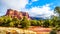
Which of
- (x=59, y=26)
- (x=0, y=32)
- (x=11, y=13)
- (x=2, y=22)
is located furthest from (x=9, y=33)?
(x=11, y=13)

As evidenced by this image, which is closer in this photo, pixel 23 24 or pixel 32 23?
pixel 23 24

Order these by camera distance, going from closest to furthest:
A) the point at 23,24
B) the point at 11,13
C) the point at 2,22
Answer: the point at 23,24, the point at 2,22, the point at 11,13

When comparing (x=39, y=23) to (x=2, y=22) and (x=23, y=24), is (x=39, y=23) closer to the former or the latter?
(x=23, y=24)

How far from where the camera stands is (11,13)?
3325cm

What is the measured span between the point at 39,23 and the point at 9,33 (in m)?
8.67

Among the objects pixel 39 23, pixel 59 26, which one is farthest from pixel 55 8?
pixel 39 23

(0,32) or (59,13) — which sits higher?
(59,13)

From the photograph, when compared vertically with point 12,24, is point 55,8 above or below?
above

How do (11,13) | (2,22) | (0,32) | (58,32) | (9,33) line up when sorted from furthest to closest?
1. (11,13)
2. (2,22)
3. (9,33)
4. (0,32)
5. (58,32)

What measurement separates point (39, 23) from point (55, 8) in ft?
35.6

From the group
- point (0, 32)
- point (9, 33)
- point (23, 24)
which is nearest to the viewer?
point (0, 32)

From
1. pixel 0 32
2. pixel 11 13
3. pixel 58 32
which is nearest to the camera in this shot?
pixel 58 32

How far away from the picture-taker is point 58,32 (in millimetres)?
12086

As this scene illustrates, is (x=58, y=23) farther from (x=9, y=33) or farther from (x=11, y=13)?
(x=11, y=13)
